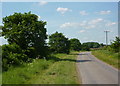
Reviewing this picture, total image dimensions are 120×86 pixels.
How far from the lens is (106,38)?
95125 mm

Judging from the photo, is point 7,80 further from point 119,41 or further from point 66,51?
point 66,51

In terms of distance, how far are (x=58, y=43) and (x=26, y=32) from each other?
38.1 metres

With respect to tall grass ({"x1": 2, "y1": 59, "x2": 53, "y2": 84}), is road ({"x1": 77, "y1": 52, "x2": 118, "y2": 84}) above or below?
below

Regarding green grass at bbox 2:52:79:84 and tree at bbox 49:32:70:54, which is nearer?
green grass at bbox 2:52:79:84

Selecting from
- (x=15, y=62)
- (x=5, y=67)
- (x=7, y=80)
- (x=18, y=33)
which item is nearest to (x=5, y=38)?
(x=18, y=33)

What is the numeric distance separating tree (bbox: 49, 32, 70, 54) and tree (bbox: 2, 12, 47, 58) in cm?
3422

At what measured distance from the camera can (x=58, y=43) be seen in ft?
228

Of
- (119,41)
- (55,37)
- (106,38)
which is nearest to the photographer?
(119,41)

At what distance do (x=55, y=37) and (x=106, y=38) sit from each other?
32.8 metres

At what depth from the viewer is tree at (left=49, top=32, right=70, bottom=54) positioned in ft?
227

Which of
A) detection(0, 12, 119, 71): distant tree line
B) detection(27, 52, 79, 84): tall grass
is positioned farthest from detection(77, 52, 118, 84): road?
detection(0, 12, 119, 71): distant tree line

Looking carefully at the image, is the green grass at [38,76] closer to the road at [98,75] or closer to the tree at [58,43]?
the road at [98,75]

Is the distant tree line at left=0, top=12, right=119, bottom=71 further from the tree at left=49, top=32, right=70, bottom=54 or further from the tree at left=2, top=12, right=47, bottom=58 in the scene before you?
the tree at left=49, top=32, right=70, bottom=54

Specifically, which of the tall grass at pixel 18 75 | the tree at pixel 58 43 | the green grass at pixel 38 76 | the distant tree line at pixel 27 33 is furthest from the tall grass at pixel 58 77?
the tree at pixel 58 43
